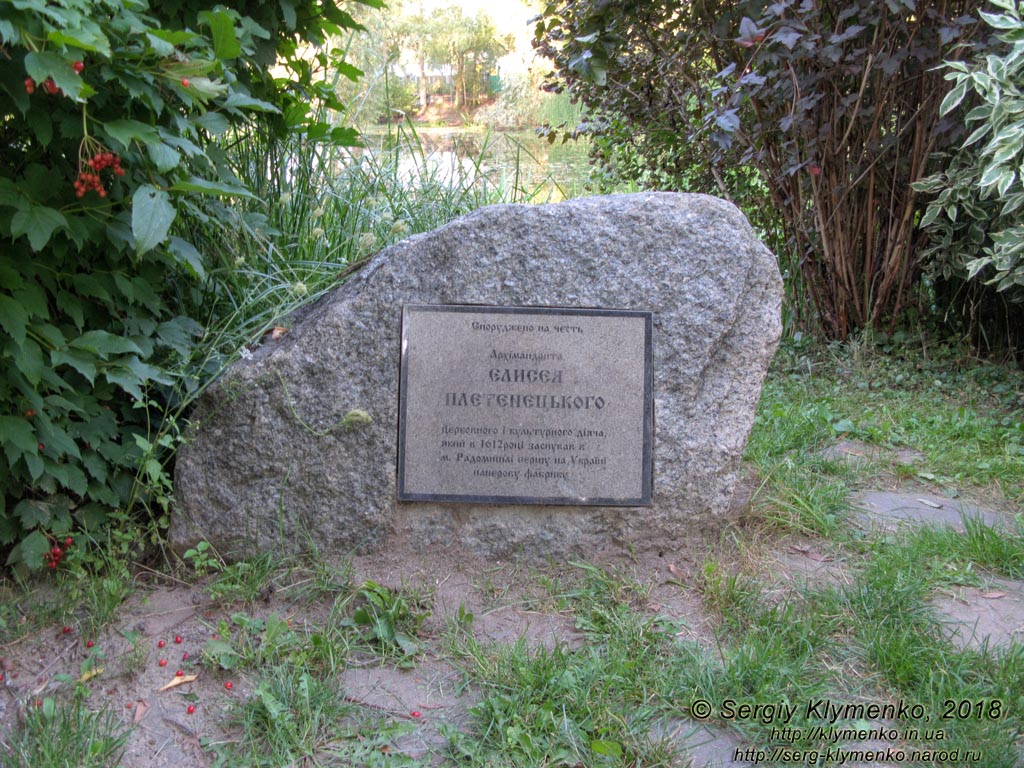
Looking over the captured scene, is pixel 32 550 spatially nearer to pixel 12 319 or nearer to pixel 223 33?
pixel 12 319

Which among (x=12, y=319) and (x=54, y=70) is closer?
(x=54, y=70)

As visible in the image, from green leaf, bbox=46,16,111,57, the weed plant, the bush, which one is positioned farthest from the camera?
the bush

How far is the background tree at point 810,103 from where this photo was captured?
14.1 feet

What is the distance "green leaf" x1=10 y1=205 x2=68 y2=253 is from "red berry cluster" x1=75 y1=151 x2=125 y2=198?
0.29ft

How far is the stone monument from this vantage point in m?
2.71

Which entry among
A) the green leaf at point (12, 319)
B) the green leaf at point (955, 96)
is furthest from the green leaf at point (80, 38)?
the green leaf at point (955, 96)

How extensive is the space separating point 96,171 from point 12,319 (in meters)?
0.42

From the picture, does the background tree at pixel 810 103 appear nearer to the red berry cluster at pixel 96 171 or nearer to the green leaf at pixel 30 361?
the red berry cluster at pixel 96 171

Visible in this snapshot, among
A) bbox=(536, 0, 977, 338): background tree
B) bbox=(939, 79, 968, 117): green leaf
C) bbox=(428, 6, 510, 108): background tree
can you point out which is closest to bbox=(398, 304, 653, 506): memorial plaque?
bbox=(536, 0, 977, 338): background tree

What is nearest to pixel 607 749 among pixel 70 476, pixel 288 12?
pixel 70 476

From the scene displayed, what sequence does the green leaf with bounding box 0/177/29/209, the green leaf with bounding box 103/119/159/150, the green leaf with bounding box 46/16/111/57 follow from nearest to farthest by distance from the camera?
the green leaf with bounding box 46/16/111/57 → the green leaf with bounding box 103/119/159/150 → the green leaf with bounding box 0/177/29/209

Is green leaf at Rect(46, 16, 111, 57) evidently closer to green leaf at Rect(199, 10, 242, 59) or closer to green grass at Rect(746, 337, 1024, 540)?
green leaf at Rect(199, 10, 242, 59)

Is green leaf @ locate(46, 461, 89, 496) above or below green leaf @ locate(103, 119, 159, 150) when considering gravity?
below

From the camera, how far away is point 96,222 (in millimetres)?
2322
